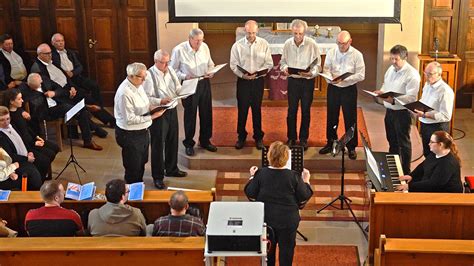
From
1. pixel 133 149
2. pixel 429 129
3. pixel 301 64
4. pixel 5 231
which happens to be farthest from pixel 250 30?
→ pixel 5 231

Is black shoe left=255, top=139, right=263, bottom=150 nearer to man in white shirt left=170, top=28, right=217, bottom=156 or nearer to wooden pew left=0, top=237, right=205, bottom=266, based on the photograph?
man in white shirt left=170, top=28, right=217, bottom=156

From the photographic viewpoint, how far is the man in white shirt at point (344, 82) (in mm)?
7793

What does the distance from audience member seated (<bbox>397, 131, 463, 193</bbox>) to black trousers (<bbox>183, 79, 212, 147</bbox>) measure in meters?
2.76

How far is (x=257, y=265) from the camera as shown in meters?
6.30

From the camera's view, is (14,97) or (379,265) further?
(14,97)

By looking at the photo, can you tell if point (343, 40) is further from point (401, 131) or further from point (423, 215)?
point (423, 215)

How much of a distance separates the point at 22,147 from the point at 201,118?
205cm

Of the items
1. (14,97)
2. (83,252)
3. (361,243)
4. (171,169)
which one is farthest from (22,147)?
(361,243)

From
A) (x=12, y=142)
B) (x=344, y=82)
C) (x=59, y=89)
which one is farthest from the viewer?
(x=59, y=89)

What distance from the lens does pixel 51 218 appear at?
17.5 feet

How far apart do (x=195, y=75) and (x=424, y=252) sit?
3.77m

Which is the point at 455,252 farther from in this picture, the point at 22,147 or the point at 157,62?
the point at 22,147

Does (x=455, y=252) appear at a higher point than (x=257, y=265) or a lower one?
higher

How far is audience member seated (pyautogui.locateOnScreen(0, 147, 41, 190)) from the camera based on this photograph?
6629 mm
